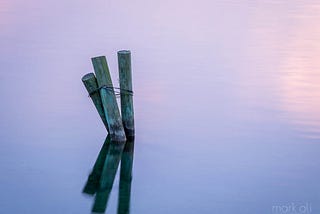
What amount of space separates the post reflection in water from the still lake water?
0.10 m

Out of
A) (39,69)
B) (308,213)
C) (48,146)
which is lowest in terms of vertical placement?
(308,213)

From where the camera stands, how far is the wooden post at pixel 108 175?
27.2 ft

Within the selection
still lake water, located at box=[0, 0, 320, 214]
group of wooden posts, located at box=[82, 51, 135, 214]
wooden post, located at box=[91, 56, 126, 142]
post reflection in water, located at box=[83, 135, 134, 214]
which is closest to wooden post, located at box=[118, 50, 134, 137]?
group of wooden posts, located at box=[82, 51, 135, 214]

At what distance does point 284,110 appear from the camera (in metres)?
12.4

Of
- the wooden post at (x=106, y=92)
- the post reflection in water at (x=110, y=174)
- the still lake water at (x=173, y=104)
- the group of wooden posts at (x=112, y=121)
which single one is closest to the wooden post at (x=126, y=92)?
the group of wooden posts at (x=112, y=121)

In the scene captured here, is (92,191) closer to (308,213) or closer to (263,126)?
(308,213)

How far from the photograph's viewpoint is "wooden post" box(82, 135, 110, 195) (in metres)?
8.75

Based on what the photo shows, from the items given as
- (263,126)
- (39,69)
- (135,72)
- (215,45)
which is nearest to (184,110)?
(263,126)

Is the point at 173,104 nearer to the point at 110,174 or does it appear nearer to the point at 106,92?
the point at 106,92

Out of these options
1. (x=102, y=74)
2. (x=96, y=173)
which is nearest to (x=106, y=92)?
(x=102, y=74)

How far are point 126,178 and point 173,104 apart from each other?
3342 mm

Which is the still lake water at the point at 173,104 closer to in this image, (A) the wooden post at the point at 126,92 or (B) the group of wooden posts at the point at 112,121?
(B) the group of wooden posts at the point at 112,121

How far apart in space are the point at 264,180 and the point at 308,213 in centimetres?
110

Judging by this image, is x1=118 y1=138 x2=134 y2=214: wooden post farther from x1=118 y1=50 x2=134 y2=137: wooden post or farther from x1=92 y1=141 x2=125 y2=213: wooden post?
x1=118 y1=50 x2=134 y2=137: wooden post
